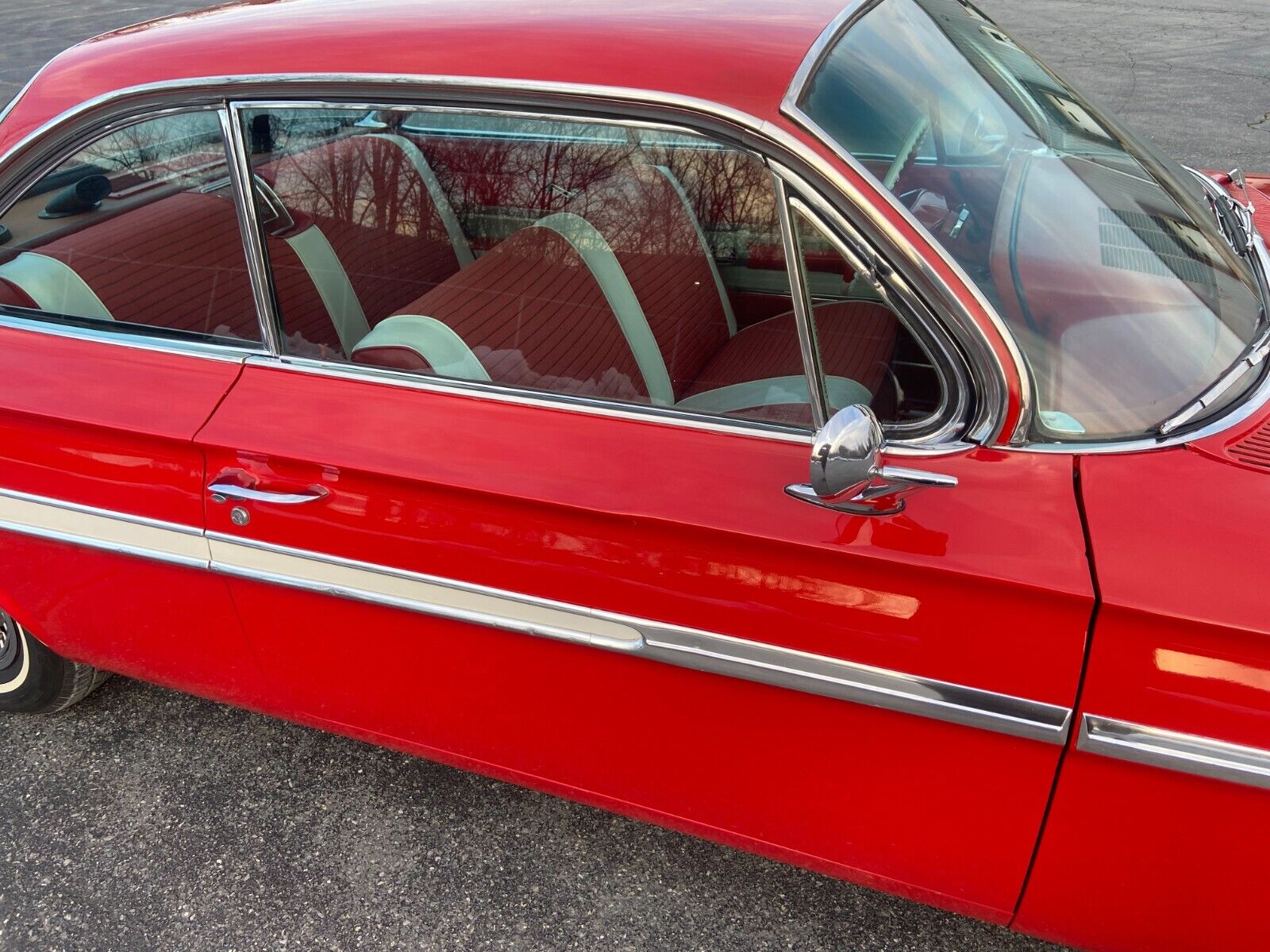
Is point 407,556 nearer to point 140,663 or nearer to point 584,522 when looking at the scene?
point 584,522

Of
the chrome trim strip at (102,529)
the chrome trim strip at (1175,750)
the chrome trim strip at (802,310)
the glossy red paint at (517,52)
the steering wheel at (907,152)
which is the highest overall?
the glossy red paint at (517,52)

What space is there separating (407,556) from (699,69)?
0.93 m

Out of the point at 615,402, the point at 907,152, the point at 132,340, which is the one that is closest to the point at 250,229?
the point at 132,340

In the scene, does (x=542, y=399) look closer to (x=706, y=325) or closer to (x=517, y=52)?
(x=706, y=325)

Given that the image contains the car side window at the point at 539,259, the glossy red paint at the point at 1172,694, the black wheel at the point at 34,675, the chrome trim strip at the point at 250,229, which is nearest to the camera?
the glossy red paint at the point at 1172,694

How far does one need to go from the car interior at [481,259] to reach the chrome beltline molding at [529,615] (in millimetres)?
366

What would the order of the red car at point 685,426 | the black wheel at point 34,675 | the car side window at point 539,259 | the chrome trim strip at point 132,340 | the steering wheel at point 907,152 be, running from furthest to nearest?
the black wheel at point 34,675 → the chrome trim strip at point 132,340 → the car side window at point 539,259 → the steering wheel at point 907,152 → the red car at point 685,426

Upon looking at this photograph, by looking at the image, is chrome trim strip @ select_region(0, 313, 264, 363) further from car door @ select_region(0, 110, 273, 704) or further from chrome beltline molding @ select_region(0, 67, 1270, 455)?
chrome beltline molding @ select_region(0, 67, 1270, 455)

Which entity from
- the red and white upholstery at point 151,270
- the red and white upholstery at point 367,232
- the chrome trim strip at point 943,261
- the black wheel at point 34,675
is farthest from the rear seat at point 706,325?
the black wheel at point 34,675

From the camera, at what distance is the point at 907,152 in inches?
67.9

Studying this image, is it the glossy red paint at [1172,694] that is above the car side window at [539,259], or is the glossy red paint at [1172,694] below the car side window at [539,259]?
below

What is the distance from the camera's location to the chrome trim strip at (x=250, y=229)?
1840mm

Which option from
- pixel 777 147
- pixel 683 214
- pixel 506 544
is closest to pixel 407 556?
pixel 506 544

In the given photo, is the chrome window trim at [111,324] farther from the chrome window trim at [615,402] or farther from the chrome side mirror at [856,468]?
the chrome side mirror at [856,468]
